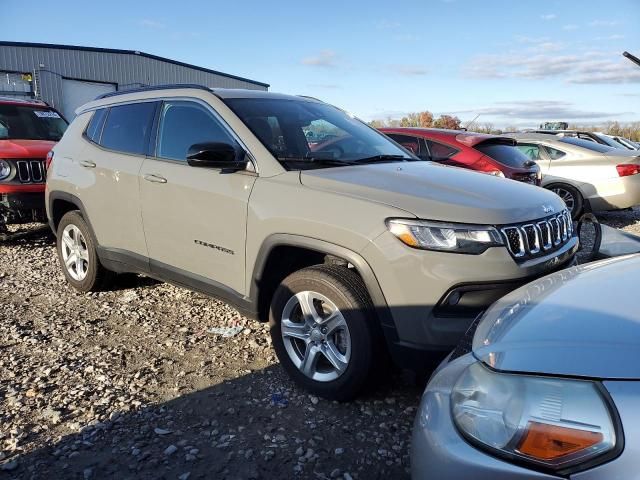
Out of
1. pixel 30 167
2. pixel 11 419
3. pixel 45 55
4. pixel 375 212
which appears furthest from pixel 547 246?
pixel 45 55

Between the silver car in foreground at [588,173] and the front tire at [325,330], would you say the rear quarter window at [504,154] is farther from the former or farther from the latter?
the front tire at [325,330]

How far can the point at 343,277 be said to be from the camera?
2.89m

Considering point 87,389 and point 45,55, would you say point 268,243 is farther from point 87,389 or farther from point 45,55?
point 45,55

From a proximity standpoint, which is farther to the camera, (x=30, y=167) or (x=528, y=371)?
(x=30, y=167)

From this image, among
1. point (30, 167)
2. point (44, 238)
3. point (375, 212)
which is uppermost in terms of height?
point (375, 212)

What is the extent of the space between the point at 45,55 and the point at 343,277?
26.7 meters

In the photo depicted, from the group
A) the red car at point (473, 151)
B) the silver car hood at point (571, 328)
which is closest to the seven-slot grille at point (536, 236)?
the silver car hood at point (571, 328)

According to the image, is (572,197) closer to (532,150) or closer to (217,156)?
(532,150)

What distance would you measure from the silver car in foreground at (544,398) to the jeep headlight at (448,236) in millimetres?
742

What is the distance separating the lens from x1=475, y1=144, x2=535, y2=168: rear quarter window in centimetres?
708

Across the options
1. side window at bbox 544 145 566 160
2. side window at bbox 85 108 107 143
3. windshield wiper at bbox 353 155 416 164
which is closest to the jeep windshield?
windshield wiper at bbox 353 155 416 164

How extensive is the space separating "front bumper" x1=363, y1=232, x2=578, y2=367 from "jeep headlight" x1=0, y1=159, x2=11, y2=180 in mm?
6018

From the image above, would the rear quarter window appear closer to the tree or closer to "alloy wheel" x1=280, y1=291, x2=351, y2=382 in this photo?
"alloy wheel" x1=280, y1=291, x2=351, y2=382

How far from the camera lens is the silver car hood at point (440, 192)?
266cm
